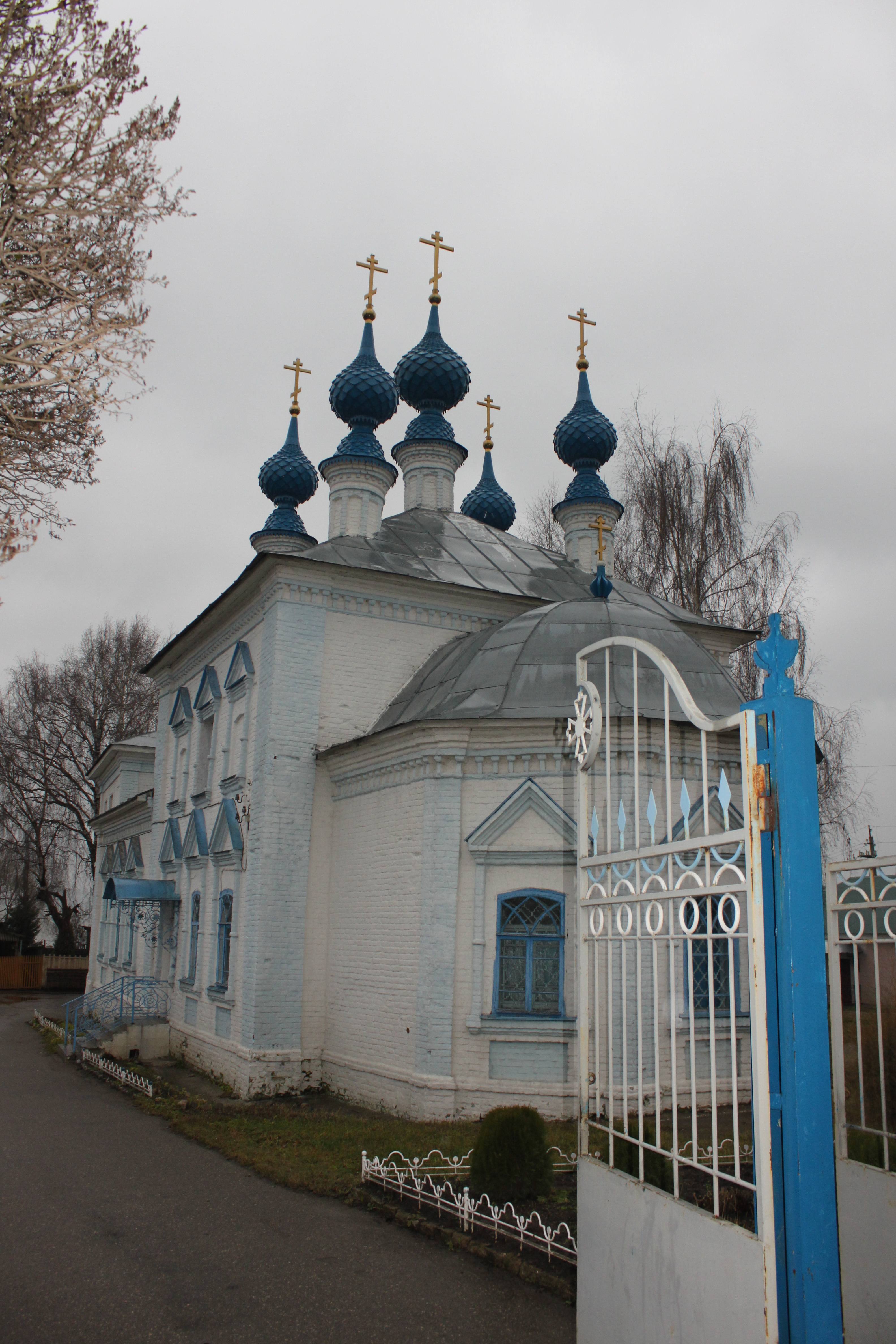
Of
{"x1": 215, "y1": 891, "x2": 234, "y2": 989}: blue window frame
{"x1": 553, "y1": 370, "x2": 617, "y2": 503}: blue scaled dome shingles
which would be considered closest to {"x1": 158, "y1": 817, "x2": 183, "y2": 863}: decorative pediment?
{"x1": 215, "y1": 891, "x2": 234, "y2": 989}: blue window frame

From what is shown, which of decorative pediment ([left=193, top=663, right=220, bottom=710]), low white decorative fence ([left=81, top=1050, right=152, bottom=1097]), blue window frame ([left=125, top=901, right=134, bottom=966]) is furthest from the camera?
blue window frame ([left=125, top=901, right=134, bottom=966])

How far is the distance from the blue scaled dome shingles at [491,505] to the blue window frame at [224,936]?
861cm

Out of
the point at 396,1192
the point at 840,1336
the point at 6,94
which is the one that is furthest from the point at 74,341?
the point at 396,1192

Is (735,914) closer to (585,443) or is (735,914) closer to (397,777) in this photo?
(397,777)

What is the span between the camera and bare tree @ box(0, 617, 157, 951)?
2712 centimetres

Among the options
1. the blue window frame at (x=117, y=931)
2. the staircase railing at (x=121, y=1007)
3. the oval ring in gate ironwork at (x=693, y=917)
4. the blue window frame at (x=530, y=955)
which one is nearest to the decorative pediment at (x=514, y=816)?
the blue window frame at (x=530, y=955)

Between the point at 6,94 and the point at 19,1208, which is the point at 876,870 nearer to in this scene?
the point at 6,94

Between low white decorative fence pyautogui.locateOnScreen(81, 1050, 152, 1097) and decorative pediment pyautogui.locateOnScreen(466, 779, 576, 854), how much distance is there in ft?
15.3

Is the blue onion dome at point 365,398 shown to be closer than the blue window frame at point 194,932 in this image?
No

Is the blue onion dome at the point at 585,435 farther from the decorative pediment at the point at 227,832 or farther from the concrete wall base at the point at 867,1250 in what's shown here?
the concrete wall base at the point at 867,1250

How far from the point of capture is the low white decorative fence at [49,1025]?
1551 cm

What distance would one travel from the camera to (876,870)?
350cm

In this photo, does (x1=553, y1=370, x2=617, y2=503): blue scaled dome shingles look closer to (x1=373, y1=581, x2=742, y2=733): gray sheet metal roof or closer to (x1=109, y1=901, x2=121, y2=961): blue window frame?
(x1=373, y1=581, x2=742, y2=733): gray sheet metal roof

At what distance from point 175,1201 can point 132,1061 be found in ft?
21.9
